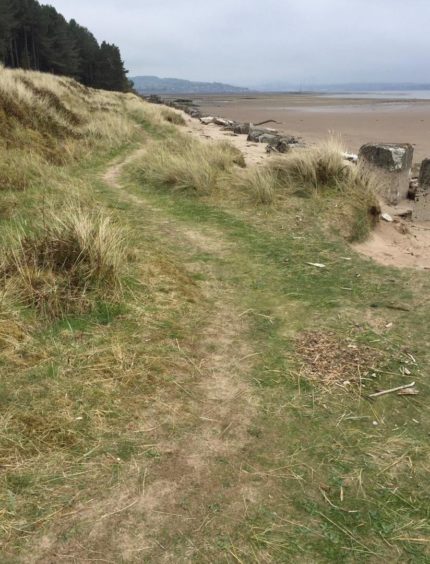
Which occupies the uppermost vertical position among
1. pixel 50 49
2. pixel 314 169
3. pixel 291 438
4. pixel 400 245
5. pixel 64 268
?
pixel 50 49

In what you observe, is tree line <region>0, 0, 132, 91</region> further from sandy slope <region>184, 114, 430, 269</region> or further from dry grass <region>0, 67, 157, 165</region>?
sandy slope <region>184, 114, 430, 269</region>

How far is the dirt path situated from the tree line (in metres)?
44.0

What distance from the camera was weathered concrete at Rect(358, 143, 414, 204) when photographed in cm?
771

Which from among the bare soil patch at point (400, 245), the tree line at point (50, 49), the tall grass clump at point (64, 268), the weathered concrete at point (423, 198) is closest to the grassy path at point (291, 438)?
the bare soil patch at point (400, 245)

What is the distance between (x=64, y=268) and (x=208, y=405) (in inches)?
73.8

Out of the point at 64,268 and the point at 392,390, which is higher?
the point at 64,268

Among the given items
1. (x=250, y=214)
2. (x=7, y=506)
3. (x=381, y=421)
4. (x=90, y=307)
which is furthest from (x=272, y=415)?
(x=250, y=214)

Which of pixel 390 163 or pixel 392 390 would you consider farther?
pixel 390 163

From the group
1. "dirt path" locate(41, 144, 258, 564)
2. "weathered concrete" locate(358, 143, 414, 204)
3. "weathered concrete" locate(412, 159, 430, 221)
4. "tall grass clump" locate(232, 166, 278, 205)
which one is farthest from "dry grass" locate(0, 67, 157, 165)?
"dirt path" locate(41, 144, 258, 564)

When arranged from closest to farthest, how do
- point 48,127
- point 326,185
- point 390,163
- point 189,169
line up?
1. point 326,185
2. point 390,163
3. point 189,169
4. point 48,127

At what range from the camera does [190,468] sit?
7.92 ft

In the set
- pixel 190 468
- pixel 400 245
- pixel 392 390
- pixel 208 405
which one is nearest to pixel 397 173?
pixel 400 245

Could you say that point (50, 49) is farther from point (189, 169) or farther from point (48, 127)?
point (189, 169)

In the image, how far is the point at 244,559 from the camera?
77.6 inches
